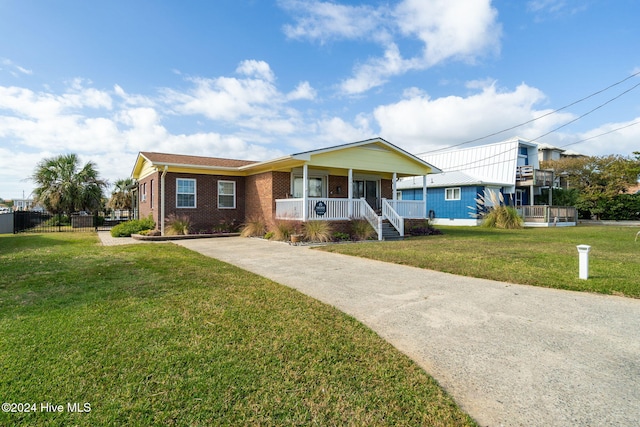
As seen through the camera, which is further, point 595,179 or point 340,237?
point 595,179

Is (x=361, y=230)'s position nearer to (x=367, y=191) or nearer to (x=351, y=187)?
(x=351, y=187)

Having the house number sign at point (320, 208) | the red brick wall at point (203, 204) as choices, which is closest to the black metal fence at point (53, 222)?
the red brick wall at point (203, 204)

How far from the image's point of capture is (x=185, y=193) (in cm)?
1577

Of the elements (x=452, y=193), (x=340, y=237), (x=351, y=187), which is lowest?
(x=340, y=237)

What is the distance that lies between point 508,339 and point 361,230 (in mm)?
10781

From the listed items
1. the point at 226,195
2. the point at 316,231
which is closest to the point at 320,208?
the point at 316,231

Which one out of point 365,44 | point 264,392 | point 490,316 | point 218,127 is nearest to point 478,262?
point 490,316

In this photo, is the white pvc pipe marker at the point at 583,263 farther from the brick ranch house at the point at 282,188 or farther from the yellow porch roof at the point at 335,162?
the yellow porch roof at the point at 335,162

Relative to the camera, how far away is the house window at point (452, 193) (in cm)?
2608

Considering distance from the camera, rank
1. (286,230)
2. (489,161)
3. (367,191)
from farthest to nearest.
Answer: (489,161) → (367,191) → (286,230)

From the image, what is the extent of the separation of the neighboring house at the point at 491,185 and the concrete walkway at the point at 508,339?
1955 cm

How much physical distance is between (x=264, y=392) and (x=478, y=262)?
23.4 feet

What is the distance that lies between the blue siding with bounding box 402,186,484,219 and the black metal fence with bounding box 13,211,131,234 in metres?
23.5

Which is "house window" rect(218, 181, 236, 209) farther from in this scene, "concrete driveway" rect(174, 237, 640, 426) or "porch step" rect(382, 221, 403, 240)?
"concrete driveway" rect(174, 237, 640, 426)
